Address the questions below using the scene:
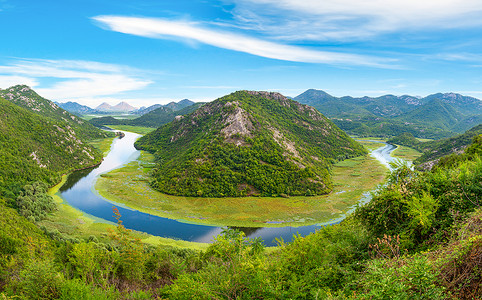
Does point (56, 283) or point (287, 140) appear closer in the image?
point (56, 283)

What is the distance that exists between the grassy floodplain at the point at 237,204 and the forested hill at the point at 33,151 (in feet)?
75.1

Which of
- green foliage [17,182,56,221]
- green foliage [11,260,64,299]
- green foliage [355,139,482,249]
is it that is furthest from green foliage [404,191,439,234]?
green foliage [17,182,56,221]

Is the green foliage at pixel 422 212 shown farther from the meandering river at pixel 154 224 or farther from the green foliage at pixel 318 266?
the meandering river at pixel 154 224

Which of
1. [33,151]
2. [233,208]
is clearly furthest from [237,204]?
[33,151]

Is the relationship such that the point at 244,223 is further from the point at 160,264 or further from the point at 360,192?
the point at 360,192

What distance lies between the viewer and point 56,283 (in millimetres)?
21016

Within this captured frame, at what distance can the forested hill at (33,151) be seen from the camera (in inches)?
3258

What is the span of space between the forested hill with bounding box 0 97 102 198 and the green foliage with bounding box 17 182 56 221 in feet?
10.6

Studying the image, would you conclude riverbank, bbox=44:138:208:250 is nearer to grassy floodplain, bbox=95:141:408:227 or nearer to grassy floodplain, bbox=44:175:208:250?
grassy floodplain, bbox=44:175:208:250

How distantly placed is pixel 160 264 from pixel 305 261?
24348 mm

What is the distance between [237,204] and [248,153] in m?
31.0

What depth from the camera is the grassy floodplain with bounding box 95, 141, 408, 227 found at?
67.7 meters

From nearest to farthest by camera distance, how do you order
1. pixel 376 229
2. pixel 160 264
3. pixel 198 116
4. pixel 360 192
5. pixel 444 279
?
pixel 444 279, pixel 376 229, pixel 160 264, pixel 360 192, pixel 198 116

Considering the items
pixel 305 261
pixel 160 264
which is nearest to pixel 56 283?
pixel 160 264
